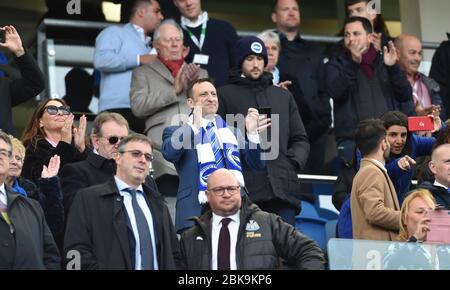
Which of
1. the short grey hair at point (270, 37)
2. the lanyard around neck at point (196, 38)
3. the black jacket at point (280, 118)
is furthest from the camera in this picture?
the lanyard around neck at point (196, 38)

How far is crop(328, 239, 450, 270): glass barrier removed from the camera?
15742 millimetres

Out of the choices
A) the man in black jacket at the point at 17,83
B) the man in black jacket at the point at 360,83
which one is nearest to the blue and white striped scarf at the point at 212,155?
the man in black jacket at the point at 17,83

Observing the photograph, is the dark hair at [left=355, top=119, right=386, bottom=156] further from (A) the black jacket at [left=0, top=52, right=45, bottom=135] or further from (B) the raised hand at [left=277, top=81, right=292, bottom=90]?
(A) the black jacket at [left=0, top=52, right=45, bottom=135]

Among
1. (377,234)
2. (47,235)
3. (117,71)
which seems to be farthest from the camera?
(117,71)

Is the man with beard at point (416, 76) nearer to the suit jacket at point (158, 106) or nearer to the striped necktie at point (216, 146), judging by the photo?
the suit jacket at point (158, 106)

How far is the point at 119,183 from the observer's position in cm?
1619

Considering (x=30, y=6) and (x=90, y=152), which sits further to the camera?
(x=30, y=6)

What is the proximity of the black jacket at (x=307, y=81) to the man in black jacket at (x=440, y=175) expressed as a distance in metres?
2.64

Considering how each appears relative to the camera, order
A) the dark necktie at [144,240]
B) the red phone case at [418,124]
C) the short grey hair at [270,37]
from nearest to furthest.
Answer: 1. the dark necktie at [144,240]
2. the red phone case at [418,124]
3. the short grey hair at [270,37]

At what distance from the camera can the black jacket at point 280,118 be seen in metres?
18.4

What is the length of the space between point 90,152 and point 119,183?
128 centimetres
